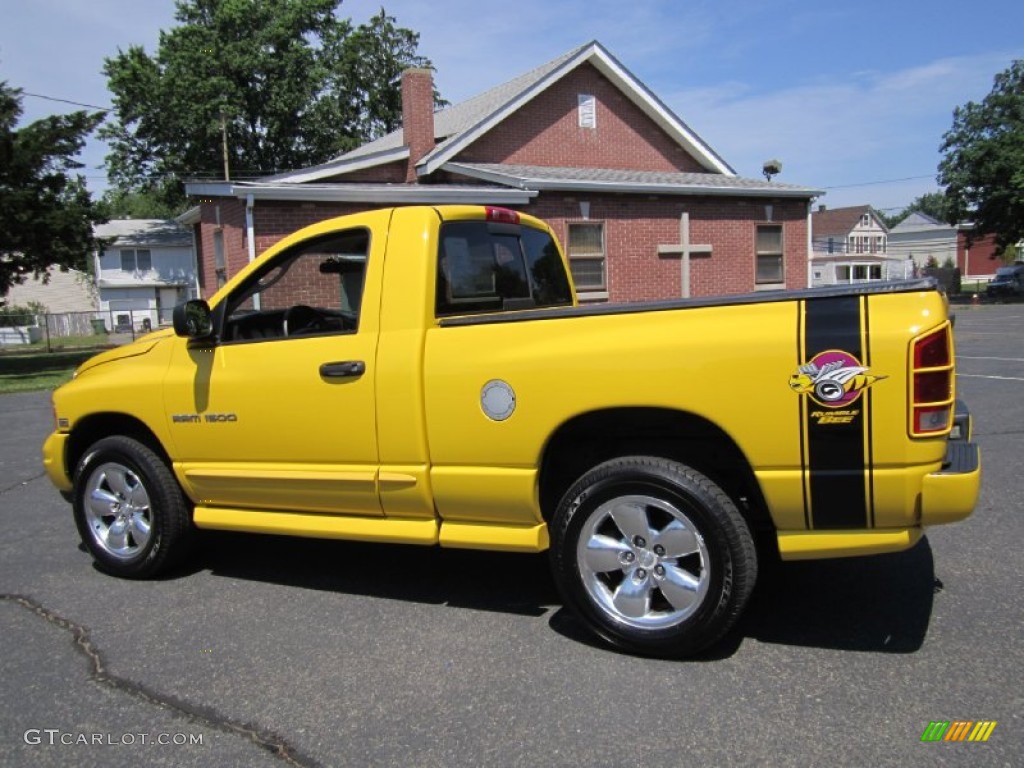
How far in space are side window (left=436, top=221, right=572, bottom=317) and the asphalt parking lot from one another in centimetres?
154

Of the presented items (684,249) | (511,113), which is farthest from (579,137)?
(684,249)

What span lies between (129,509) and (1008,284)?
4728cm

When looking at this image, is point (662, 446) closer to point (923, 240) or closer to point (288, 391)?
point (288, 391)

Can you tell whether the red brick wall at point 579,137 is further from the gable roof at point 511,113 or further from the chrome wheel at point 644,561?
the chrome wheel at point 644,561

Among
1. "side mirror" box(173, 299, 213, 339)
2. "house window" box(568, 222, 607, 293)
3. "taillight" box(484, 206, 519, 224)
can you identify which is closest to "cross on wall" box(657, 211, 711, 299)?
"house window" box(568, 222, 607, 293)

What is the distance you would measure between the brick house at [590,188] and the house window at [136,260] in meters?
34.7

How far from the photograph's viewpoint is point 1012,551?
14.6 feet

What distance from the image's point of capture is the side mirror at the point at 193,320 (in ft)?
13.8

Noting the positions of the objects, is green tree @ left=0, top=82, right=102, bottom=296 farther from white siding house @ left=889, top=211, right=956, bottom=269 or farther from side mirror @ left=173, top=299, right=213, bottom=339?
white siding house @ left=889, top=211, right=956, bottom=269

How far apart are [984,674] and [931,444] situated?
0.95 meters

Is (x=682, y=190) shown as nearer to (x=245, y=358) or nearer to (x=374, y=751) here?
(x=245, y=358)

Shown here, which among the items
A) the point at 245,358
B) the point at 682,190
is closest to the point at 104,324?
the point at 682,190

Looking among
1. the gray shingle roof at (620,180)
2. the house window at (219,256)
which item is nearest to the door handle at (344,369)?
the house window at (219,256)

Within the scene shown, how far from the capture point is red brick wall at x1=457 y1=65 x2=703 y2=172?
741 inches
